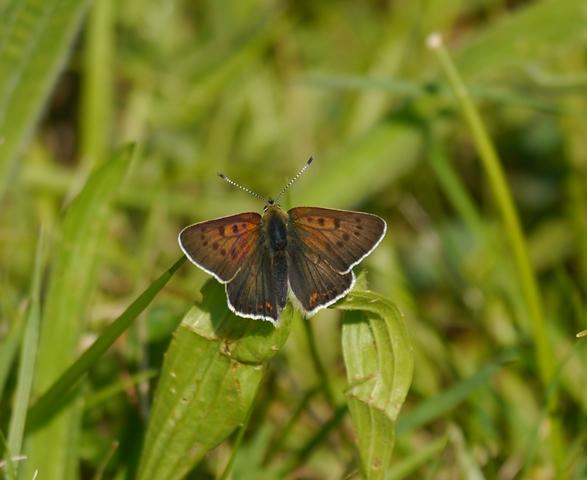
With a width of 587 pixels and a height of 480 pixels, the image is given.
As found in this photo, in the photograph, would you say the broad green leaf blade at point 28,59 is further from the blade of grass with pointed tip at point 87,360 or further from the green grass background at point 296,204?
the blade of grass with pointed tip at point 87,360

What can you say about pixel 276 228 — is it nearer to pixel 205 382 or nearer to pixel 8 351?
pixel 205 382

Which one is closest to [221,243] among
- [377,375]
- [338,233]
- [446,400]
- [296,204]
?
[338,233]

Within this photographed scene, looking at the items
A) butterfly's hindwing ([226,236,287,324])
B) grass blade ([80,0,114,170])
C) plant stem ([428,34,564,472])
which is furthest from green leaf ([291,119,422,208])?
butterfly's hindwing ([226,236,287,324])

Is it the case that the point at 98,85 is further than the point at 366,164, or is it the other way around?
the point at 98,85

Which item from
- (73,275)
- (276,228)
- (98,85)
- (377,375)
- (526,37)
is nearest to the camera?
(377,375)

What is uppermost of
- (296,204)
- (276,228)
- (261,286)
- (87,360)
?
(296,204)
